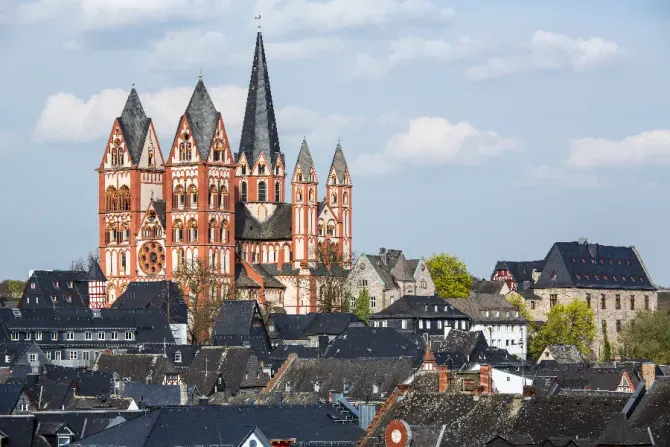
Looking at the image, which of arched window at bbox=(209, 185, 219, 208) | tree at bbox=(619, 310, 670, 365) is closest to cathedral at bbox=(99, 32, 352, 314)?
arched window at bbox=(209, 185, 219, 208)

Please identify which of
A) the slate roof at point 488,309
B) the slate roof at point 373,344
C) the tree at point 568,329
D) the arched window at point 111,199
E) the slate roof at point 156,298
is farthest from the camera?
the arched window at point 111,199

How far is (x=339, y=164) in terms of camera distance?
19012 centimetres

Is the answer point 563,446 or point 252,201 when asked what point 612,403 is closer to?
point 563,446

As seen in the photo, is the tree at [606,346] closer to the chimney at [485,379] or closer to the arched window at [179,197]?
the arched window at [179,197]

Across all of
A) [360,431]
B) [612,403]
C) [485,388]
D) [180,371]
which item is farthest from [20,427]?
[180,371]

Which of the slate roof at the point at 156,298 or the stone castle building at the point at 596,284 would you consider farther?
the stone castle building at the point at 596,284

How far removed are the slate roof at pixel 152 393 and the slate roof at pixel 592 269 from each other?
78415mm

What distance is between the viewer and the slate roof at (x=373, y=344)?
126m

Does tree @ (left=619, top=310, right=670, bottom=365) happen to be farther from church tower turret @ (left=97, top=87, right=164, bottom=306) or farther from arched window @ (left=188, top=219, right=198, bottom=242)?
church tower turret @ (left=97, top=87, right=164, bottom=306)

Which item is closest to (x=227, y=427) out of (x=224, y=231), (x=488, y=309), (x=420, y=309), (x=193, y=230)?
(x=420, y=309)

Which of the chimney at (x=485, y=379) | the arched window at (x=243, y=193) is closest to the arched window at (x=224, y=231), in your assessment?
the arched window at (x=243, y=193)

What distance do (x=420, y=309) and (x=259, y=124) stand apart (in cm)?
3299

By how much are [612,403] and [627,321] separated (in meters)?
118

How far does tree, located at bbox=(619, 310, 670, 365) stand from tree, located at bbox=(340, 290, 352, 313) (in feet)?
76.9
